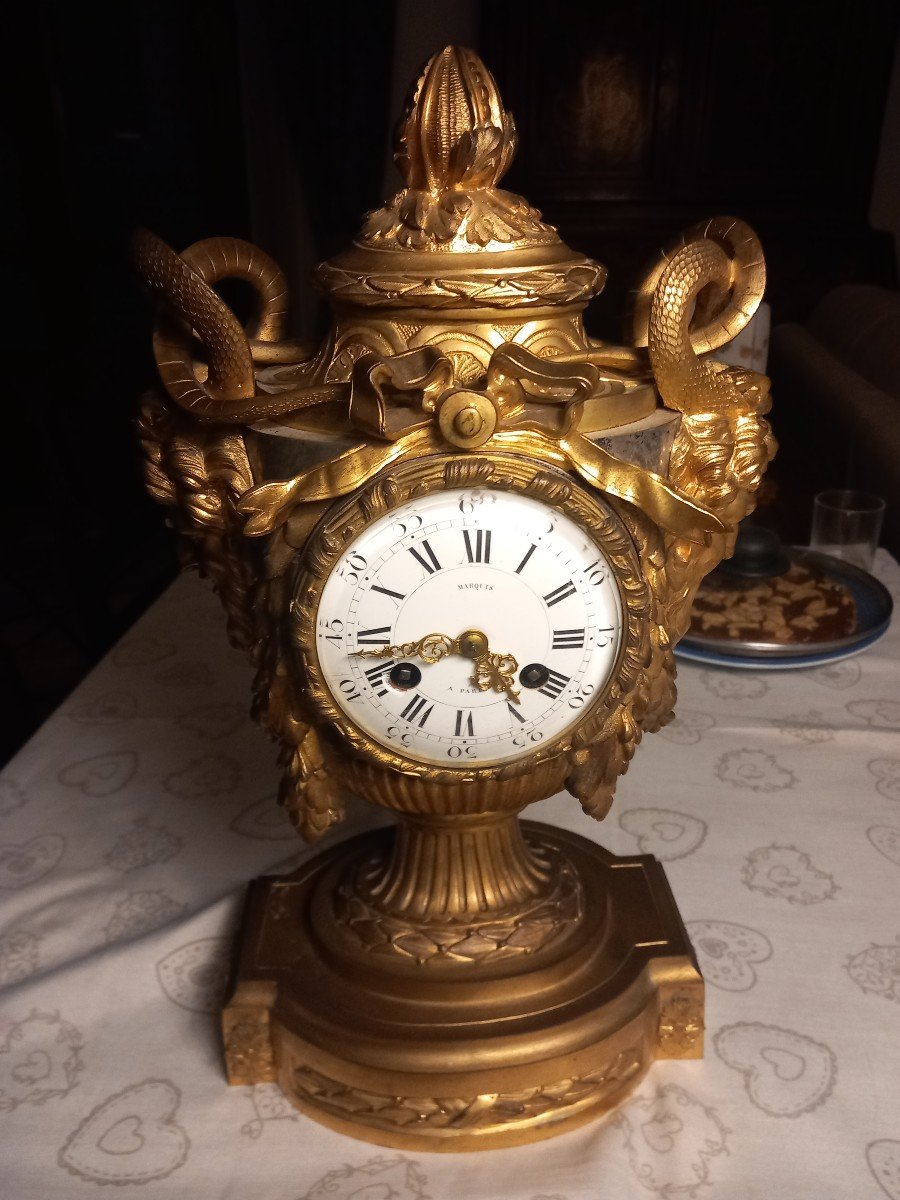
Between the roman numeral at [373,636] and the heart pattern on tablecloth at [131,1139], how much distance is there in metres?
0.29

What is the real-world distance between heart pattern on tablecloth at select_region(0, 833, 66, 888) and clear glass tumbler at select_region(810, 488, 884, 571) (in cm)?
88

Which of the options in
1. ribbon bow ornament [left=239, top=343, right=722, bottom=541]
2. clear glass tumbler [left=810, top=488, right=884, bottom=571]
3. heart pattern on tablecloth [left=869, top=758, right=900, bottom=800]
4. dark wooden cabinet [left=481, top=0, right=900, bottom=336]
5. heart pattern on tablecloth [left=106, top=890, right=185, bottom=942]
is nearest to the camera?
ribbon bow ornament [left=239, top=343, right=722, bottom=541]

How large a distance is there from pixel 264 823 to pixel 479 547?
1.34 feet

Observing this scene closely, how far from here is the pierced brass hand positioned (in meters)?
0.54

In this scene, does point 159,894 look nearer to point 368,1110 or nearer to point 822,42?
point 368,1110

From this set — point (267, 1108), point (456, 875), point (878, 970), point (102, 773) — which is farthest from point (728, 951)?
point (102, 773)

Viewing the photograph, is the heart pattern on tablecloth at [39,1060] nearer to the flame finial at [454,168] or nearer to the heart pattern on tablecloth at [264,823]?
the heart pattern on tablecloth at [264,823]

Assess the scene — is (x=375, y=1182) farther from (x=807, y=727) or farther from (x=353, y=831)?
(x=807, y=727)

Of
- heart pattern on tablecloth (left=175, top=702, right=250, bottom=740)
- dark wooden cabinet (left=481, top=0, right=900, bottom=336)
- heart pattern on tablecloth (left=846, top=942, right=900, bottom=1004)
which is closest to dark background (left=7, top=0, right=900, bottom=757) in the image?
dark wooden cabinet (left=481, top=0, right=900, bottom=336)

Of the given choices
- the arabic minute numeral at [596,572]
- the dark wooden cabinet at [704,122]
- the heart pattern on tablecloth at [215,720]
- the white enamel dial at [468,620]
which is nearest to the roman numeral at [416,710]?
the white enamel dial at [468,620]

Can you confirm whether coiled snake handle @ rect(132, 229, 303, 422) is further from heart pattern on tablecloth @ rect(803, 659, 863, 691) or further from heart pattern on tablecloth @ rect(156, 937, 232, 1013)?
heart pattern on tablecloth @ rect(803, 659, 863, 691)

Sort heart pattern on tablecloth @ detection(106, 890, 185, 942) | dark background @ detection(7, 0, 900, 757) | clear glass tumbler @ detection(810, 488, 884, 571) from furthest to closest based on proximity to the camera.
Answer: dark background @ detection(7, 0, 900, 757) < clear glass tumbler @ detection(810, 488, 884, 571) < heart pattern on tablecloth @ detection(106, 890, 185, 942)

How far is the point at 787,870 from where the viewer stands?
78 centimetres

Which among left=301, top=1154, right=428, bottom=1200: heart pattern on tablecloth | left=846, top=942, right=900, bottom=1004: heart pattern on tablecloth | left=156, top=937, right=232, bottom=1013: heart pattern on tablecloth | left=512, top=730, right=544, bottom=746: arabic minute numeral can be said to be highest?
left=512, top=730, right=544, bottom=746: arabic minute numeral
